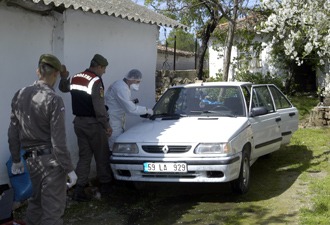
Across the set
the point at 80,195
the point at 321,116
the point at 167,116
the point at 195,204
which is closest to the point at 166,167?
the point at 195,204

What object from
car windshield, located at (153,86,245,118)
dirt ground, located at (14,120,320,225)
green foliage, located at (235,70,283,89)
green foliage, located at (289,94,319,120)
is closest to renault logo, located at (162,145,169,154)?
dirt ground, located at (14,120,320,225)

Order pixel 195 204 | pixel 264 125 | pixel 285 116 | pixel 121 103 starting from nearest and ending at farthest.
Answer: pixel 195 204
pixel 121 103
pixel 264 125
pixel 285 116

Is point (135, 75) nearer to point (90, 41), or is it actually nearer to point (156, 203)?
point (90, 41)

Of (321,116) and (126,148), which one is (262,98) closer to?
(126,148)

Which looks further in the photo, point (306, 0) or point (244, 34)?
point (244, 34)

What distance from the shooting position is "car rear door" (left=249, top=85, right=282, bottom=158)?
709cm

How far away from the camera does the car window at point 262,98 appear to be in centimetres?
767

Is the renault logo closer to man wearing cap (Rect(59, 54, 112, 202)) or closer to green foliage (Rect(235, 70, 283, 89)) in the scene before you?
man wearing cap (Rect(59, 54, 112, 202))

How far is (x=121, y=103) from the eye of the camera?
6906 mm

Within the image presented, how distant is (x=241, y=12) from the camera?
16.6m

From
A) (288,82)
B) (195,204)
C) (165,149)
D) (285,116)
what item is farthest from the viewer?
(288,82)

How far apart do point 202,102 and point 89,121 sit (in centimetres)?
199

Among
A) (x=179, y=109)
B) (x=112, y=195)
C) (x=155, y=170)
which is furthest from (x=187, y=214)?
(x=179, y=109)

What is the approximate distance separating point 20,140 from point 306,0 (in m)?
9.84
